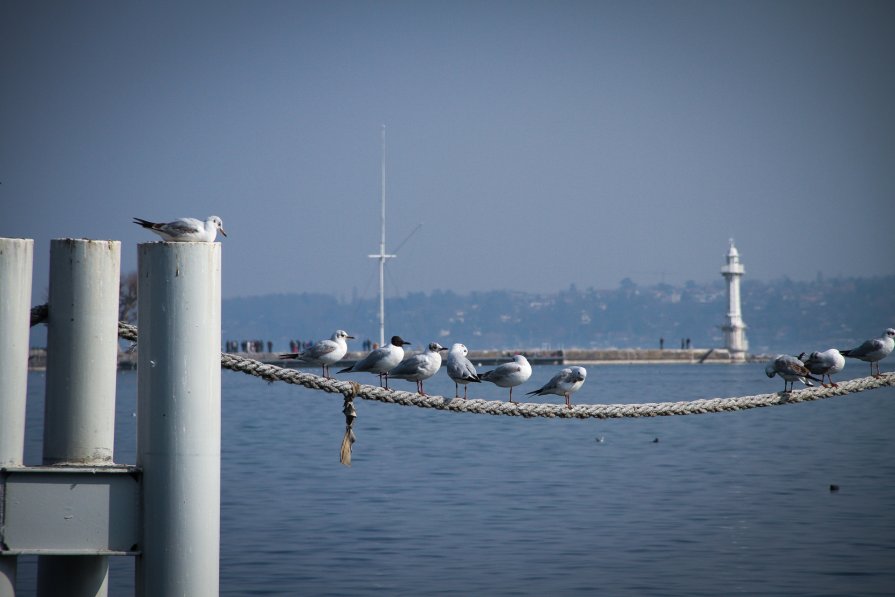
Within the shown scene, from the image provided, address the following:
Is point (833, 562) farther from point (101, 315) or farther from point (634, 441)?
point (634, 441)

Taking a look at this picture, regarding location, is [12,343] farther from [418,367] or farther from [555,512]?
[555,512]

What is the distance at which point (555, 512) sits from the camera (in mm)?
20594

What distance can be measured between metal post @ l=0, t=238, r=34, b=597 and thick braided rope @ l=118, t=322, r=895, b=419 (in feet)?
2.80

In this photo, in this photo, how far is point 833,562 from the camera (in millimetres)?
15969

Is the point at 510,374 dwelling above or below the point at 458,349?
below

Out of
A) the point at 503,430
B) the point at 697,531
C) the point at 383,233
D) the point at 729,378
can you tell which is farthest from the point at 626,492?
the point at 383,233

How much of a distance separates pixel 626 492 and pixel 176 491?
1868 centimetres

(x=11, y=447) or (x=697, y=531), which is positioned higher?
(x=11, y=447)

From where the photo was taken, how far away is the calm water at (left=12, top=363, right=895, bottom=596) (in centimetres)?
1485

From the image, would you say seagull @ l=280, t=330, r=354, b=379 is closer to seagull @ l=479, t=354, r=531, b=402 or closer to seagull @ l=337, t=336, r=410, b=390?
seagull @ l=337, t=336, r=410, b=390

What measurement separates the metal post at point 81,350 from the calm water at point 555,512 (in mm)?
8040

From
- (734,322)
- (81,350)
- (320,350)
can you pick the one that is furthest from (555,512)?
(734,322)

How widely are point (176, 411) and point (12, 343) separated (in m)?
0.92

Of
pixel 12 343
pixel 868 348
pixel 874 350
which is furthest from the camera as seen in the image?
pixel 868 348
